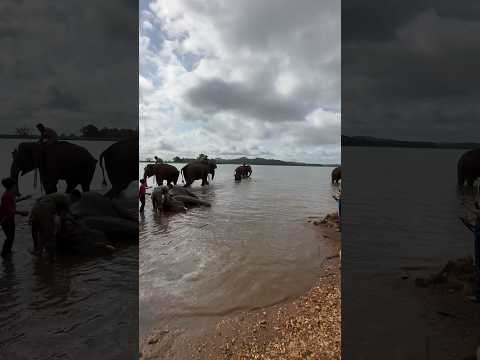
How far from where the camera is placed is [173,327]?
4.68 m

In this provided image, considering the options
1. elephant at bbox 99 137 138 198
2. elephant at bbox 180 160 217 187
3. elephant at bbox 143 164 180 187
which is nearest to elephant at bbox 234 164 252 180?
elephant at bbox 180 160 217 187

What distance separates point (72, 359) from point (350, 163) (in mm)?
2500

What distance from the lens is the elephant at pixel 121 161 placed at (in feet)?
8.94

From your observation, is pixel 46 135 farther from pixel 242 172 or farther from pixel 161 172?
pixel 242 172

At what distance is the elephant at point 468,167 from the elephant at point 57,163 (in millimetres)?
2906

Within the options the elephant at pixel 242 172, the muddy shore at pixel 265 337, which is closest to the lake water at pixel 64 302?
the muddy shore at pixel 265 337

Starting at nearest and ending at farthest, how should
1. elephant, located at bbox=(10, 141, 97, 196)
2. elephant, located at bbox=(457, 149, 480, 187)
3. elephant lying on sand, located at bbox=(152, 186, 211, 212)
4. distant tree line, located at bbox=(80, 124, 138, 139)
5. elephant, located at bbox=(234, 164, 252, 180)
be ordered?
1. elephant, located at bbox=(457, 149, 480, 187)
2. elephant, located at bbox=(10, 141, 97, 196)
3. distant tree line, located at bbox=(80, 124, 138, 139)
4. elephant lying on sand, located at bbox=(152, 186, 211, 212)
5. elephant, located at bbox=(234, 164, 252, 180)

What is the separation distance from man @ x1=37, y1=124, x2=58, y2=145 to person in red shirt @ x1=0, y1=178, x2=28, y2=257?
1.32 ft

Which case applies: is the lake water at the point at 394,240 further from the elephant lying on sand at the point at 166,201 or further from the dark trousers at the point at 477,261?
the elephant lying on sand at the point at 166,201

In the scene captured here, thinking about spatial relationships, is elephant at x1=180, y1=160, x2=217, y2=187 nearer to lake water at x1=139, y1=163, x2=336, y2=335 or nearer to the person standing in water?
lake water at x1=139, y1=163, x2=336, y2=335

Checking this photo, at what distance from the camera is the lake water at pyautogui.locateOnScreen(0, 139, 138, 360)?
2.06 metres

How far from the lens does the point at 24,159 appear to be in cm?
233

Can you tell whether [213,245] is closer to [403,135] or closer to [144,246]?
[144,246]

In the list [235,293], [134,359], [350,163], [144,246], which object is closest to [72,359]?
[134,359]
